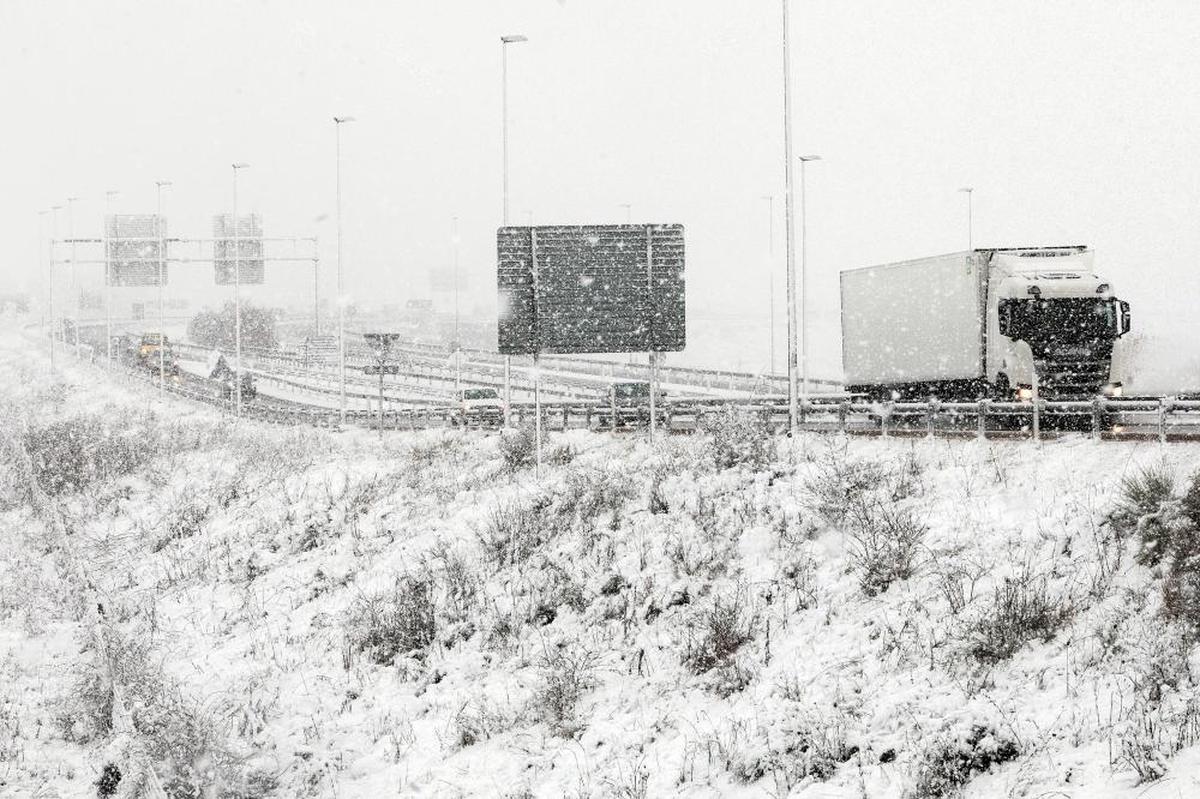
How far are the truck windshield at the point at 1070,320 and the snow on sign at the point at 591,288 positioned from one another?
7.41 m

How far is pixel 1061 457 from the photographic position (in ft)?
50.0

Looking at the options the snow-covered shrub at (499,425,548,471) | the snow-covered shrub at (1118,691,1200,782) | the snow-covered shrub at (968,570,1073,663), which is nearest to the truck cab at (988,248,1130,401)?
the snow-covered shrub at (499,425,548,471)

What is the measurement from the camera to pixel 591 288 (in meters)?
21.5

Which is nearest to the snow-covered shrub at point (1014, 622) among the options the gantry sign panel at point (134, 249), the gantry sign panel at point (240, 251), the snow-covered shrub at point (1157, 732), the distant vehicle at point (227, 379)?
the snow-covered shrub at point (1157, 732)

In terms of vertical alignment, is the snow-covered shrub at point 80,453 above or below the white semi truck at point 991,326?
below

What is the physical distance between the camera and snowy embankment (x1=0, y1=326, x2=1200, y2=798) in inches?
338

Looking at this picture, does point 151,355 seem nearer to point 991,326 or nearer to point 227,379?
point 227,379

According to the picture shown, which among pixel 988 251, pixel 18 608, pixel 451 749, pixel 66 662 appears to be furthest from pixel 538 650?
pixel 988 251

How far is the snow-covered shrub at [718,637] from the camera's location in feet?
35.5

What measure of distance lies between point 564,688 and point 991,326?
1587 cm

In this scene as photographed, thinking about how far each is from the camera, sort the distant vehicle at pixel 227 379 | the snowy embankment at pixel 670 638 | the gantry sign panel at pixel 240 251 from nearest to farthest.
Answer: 1. the snowy embankment at pixel 670 638
2. the gantry sign panel at pixel 240 251
3. the distant vehicle at pixel 227 379

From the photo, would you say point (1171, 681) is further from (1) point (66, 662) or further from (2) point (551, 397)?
(2) point (551, 397)

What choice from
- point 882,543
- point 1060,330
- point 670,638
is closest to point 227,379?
point 1060,330

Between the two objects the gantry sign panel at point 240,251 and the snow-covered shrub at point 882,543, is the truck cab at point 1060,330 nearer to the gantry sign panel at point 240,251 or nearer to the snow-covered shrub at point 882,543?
the snow-covered shrub at point 882,543
